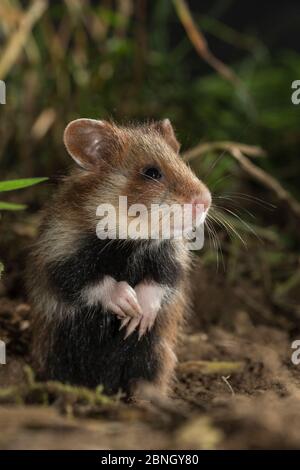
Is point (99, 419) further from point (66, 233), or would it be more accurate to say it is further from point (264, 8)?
point (264, 8)

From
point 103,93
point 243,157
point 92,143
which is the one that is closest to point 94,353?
point 92,143

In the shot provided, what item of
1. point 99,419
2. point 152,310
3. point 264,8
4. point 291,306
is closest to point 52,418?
point 99,419

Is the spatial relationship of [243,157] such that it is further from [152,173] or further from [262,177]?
[152,173]

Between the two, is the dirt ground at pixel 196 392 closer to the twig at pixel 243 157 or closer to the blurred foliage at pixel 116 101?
the twig at pixel 243 157

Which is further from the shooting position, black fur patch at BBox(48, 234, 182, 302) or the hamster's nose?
black fur patch at BBox(48, 234, 182, 302)

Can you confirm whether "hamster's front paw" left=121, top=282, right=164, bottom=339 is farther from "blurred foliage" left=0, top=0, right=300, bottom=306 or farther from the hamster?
"blurred foliage" left=0, top=0, right=300, bottom=306

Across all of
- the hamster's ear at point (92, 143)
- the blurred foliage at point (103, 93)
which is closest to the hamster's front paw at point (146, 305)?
the hamster's ear at point (92, 143)

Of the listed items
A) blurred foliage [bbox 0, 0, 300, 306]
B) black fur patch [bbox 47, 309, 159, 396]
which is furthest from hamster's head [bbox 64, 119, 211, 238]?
blurred foliage [bbox 0, 0, 300, 306]
